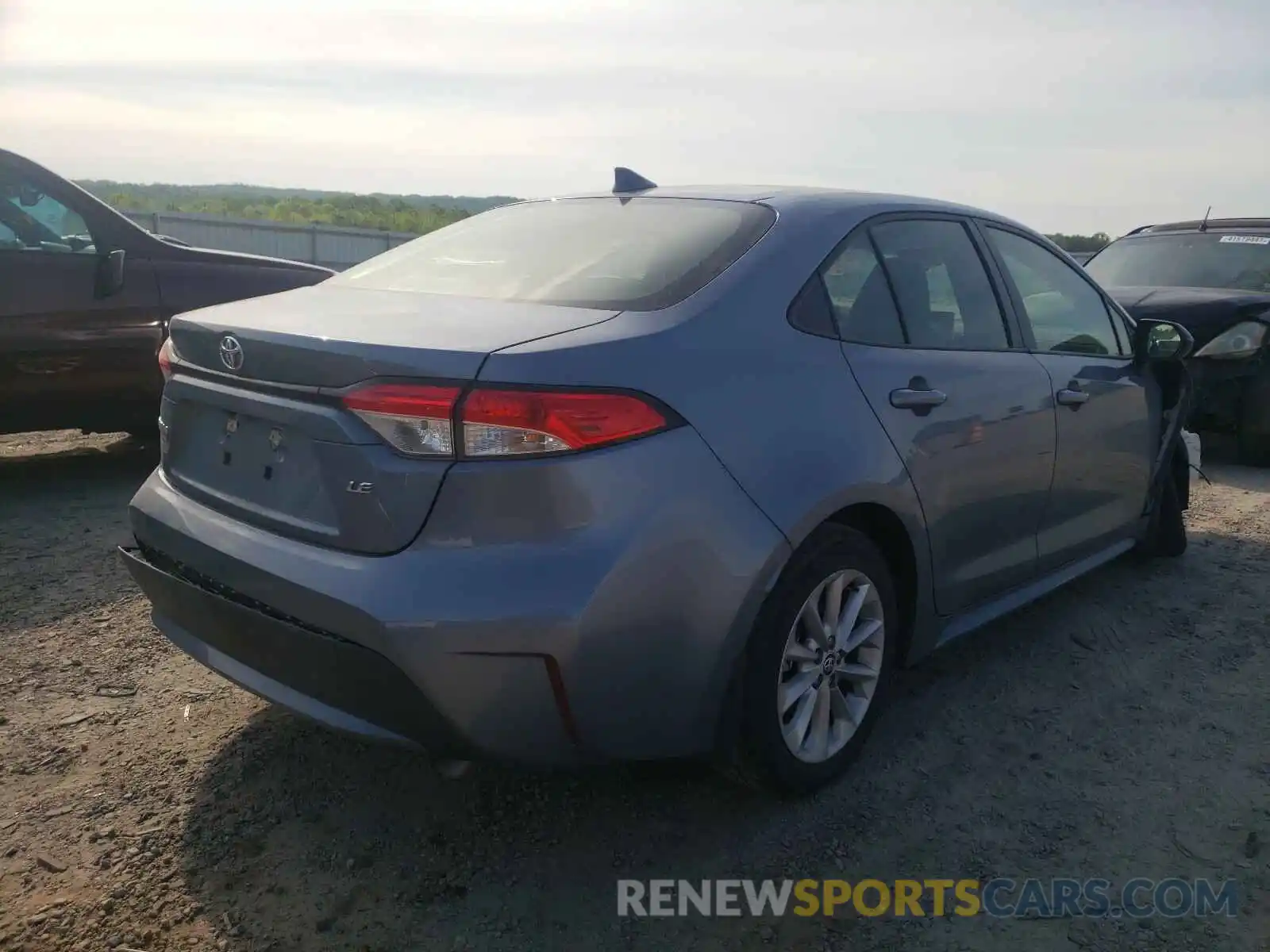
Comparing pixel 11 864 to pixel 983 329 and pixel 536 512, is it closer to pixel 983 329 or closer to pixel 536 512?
pixel 536 512

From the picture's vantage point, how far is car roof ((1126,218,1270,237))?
7.91 metres

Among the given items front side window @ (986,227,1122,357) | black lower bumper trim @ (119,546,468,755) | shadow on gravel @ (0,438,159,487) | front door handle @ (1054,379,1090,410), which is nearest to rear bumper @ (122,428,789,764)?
black lower bumper trim @ (119,546,468,755)

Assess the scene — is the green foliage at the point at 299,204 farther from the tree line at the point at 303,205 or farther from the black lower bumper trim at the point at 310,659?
the black lower bumper trim at the point at 310,659

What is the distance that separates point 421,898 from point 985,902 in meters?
1.30

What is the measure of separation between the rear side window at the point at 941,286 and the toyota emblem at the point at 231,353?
1797 millimetres

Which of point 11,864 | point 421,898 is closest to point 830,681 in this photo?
point 421,898

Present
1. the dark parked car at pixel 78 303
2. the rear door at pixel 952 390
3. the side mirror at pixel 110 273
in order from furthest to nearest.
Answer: the side mirror at pixel 110 273 → the dark parked car at pixel 78 303 → the rear door at pixel 952 390

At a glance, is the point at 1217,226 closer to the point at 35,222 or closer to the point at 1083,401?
the point at 1083,401

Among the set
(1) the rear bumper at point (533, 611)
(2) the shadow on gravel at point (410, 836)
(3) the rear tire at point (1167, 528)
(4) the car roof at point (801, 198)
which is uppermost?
(4) the car roof at point (801, 198)

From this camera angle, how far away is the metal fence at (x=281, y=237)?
18984 millimetres

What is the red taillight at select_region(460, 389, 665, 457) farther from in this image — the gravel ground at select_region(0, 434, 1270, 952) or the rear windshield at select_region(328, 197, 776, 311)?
the gravel ground at select_region(0, 434, 1270, 952)

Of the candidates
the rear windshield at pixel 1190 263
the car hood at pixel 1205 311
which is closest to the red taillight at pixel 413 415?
the car hood at pixel 1205 311

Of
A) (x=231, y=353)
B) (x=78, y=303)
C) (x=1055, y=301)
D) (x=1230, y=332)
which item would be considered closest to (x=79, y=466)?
(x=78, y=303)

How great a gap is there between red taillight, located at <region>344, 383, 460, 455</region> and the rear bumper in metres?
0.08
